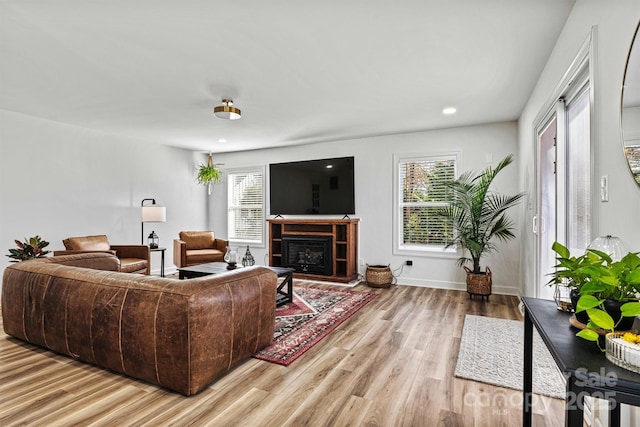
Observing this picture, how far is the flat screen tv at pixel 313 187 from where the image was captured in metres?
5.45

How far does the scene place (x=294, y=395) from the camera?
6.49ft

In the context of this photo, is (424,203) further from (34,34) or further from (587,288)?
(34,34)

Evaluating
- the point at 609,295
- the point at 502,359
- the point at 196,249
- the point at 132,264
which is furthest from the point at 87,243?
the point at 609,295

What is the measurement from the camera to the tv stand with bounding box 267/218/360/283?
202 inches

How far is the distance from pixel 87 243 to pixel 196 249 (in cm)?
167

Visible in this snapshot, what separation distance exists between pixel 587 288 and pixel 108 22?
283 centimetres

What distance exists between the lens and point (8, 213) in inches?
159

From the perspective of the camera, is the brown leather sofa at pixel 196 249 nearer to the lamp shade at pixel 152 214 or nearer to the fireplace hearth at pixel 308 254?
the lamp shade at pixel 152 214

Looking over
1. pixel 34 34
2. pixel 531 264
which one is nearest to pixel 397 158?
pixel 531 264

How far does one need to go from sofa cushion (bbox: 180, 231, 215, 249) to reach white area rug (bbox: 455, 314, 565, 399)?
172 inches

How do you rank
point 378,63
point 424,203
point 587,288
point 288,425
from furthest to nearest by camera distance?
point 424,203 → point 378,63 → point 288,425 → point 587,288

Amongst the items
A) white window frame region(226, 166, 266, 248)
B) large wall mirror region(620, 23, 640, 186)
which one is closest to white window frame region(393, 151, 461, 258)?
white window frame region(226, 166, 266, 248)

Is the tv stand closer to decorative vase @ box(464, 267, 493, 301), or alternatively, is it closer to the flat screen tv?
the flat screen tv

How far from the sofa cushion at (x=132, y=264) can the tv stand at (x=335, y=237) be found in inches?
77.6
